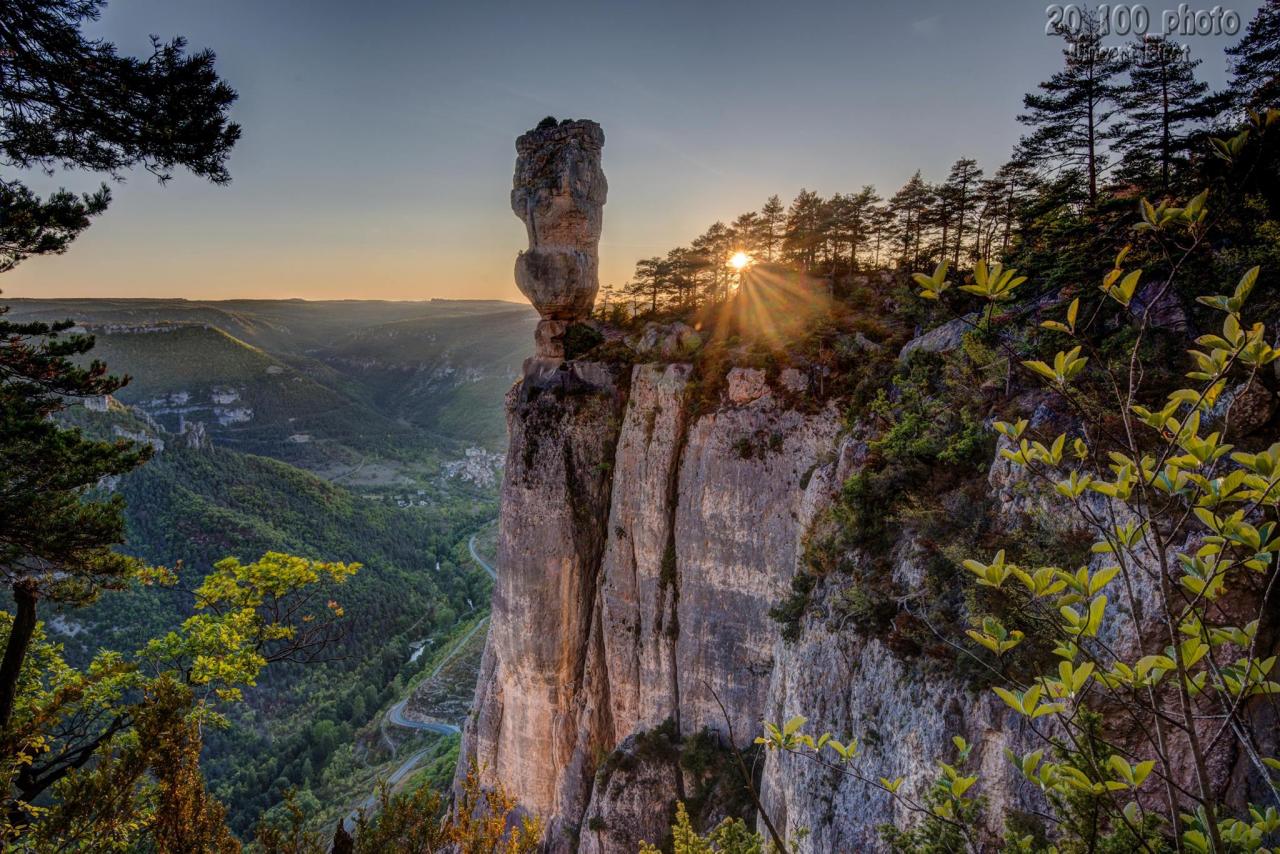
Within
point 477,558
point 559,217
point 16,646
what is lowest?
point 477,558

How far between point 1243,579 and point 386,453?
500 feet

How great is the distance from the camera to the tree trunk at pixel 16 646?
727 cm

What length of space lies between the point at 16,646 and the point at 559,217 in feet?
65.8

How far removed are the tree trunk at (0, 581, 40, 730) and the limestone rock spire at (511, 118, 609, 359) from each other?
17546 mm

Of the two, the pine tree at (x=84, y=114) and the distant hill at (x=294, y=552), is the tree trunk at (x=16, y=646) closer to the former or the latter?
the pine tree at (x=84, y=114)

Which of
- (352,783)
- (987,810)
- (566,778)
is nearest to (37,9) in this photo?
(987,810)

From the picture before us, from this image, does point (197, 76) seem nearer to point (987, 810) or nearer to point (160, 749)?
point (160, 749)

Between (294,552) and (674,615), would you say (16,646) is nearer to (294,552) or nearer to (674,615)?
(674,615)

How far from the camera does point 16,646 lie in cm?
740

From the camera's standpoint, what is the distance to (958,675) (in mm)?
7930

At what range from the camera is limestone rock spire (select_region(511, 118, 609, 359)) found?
2300 cm

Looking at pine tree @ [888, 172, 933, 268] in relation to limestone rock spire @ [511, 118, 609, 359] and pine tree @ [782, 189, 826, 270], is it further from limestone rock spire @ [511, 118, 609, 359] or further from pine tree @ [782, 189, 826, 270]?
limestone rock spire @ [511, 118, 609, 359]

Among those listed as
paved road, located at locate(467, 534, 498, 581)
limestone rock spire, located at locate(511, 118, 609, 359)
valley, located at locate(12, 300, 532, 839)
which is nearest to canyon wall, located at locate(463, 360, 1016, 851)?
limestone rock spire, located at locate(511, 118, 609, 359)

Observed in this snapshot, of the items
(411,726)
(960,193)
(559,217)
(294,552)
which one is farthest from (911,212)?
(294,552)
